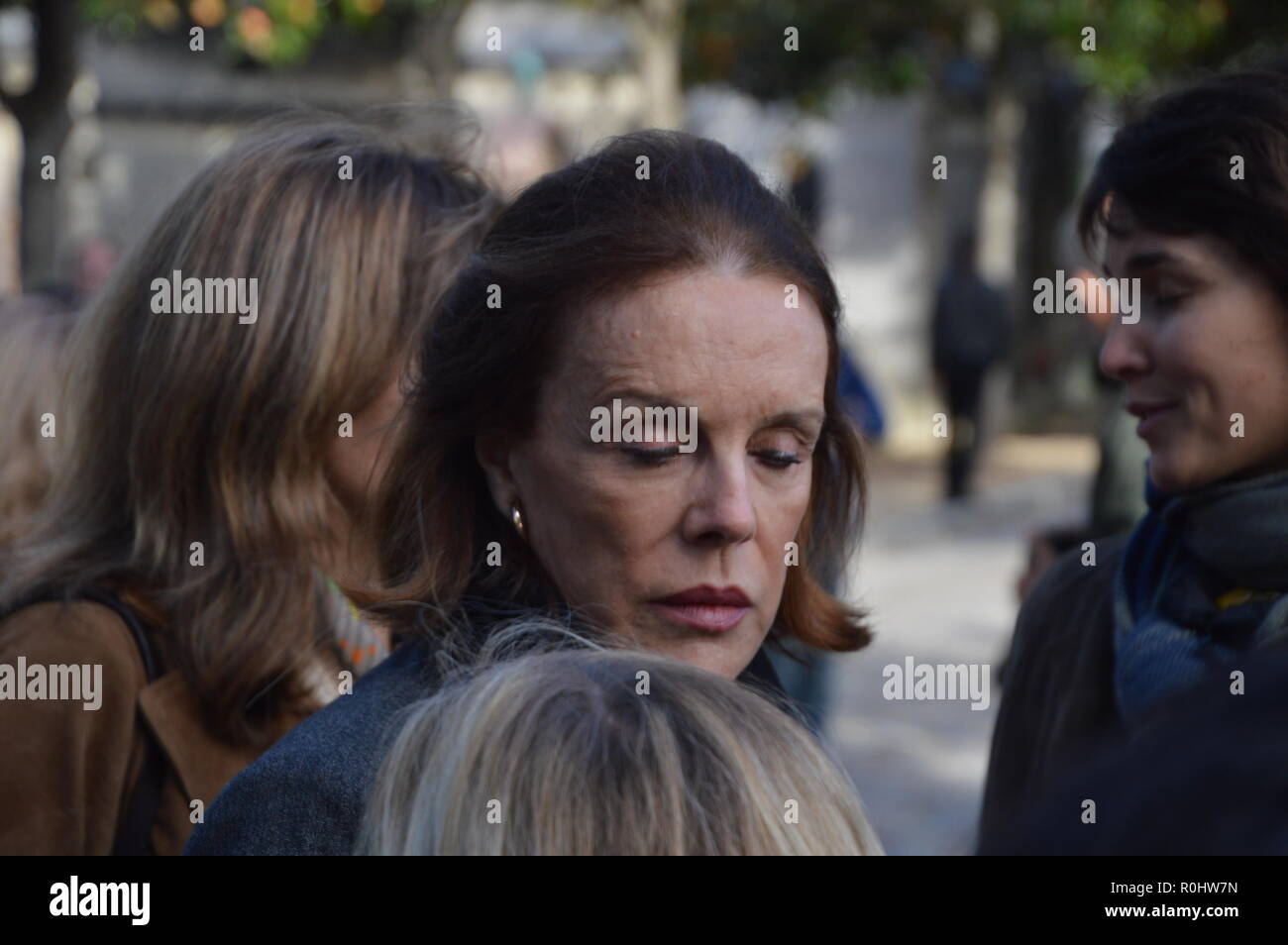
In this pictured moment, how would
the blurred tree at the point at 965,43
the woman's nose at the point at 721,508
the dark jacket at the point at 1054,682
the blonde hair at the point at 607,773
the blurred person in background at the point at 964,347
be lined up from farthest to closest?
the blurred tree at the point at 965,43
the blurred person in background at the point at 964,347
the dark jacket at the point at 1054,682
the woman's nose at the point at 721,508
the blonde hair at the point at 607,773

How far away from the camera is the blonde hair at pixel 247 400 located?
Result: 2389 millimetres

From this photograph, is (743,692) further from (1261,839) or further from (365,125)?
(365,125)

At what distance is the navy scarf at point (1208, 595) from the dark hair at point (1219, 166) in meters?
0.31

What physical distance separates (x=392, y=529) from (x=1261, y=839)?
57.6 inches

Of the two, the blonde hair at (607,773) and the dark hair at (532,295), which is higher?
the dark hair at (532,295)

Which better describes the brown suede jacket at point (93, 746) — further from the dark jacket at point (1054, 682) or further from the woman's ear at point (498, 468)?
the dark jacket at point (1054, 682)

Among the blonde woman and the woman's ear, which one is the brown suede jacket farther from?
the woman's ear

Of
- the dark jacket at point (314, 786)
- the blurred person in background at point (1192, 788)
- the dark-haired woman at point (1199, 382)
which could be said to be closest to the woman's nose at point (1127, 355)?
the dark-haired woman at point (1199, 382)

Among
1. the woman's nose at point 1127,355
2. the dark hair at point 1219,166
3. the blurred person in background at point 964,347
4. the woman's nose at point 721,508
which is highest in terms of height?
the blurred person in background at point 964,347

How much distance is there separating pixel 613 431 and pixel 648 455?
0.05 m

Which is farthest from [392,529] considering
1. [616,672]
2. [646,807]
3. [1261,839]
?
[1261,839]

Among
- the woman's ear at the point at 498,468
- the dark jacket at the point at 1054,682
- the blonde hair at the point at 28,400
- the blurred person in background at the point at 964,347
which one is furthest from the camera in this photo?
the blurred person in background at the point at 964,347

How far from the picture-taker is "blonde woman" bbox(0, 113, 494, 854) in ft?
7.45
